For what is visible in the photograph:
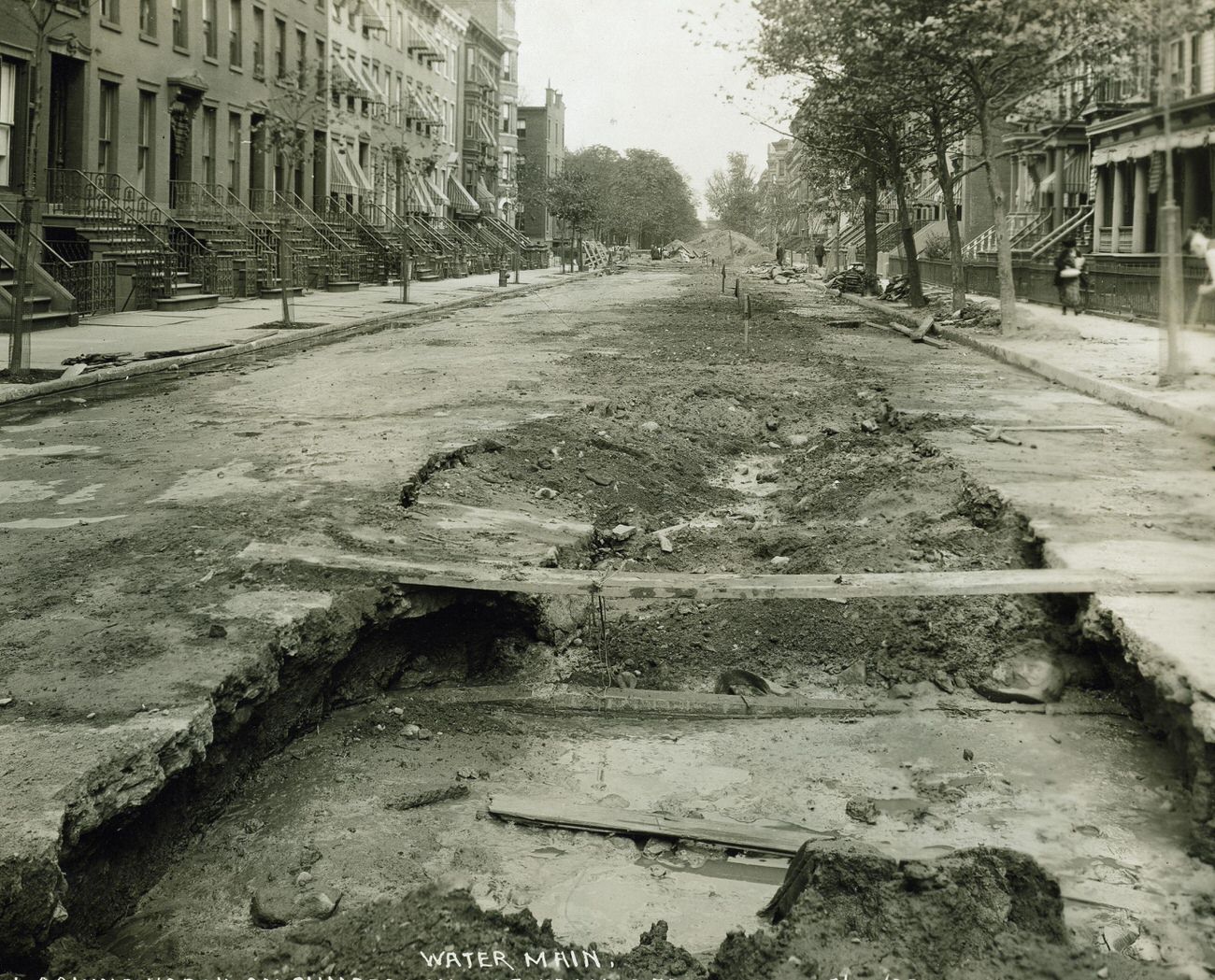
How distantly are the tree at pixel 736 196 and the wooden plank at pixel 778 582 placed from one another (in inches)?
5837

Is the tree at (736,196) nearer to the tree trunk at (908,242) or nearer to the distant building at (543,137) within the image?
the distant building at (543,137)

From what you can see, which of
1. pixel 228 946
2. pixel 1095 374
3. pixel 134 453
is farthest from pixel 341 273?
pixel 228 946

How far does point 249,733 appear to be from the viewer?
15.6 feet

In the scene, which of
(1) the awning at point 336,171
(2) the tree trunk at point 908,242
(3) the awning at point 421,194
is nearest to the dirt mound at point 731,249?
(3) the awning at point 421,194

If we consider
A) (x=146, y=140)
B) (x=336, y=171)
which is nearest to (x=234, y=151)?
(x=146, y=140)

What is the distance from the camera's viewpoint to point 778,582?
609 cm

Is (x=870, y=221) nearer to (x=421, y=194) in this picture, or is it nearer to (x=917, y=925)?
(x=421, y=194)

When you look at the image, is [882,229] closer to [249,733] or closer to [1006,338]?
[1006,338]

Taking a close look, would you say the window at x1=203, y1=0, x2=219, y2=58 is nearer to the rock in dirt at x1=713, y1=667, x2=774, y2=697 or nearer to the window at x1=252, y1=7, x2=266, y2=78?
the window at x1=252, y1=7, x2=266, y2=78

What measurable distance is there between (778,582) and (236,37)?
119ft

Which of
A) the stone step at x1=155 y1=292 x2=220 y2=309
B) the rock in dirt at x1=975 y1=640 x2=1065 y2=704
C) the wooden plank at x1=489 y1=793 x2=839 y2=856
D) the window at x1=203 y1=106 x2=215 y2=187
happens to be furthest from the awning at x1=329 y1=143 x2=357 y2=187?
the wooden plank at x1=489 y1=793 x2=839 y2=856

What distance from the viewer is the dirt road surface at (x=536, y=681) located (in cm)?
373

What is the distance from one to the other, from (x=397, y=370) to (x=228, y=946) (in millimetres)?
13202

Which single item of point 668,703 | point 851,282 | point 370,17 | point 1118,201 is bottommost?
point 668,703
